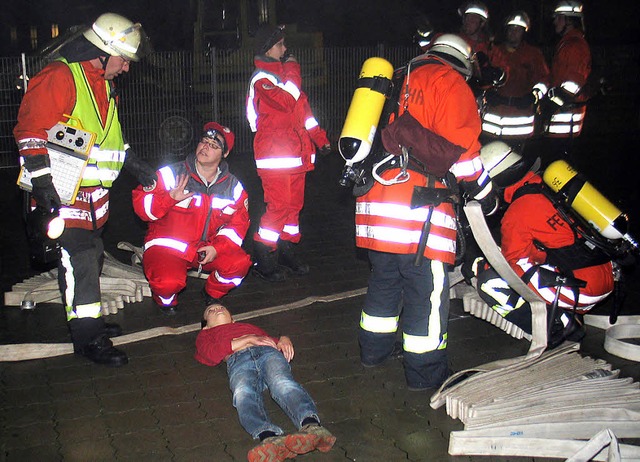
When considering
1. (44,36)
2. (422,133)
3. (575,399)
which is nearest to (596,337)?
(575,399)

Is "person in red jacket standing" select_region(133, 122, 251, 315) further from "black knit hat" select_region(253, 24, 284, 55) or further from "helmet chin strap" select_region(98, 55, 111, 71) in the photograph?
"helmet chin strap" select_region(98, 55, 111, 71)

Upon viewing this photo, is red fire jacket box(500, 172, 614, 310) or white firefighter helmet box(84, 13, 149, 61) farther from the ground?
white firefighter helmet box(84, 13, 149, 61)

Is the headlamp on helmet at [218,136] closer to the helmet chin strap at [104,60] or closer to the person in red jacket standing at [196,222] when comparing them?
the person in red jacket standing at [196,222]

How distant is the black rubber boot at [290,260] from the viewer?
682cm

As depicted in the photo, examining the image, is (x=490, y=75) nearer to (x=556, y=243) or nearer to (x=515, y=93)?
(x=515, y=93)

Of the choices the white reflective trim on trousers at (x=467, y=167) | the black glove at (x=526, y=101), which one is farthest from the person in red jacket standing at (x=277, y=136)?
the black glove at (x=526, y=101)

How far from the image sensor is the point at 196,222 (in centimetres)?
588

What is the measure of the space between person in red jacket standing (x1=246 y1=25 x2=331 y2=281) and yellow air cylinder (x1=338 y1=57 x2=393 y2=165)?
81.6 inches

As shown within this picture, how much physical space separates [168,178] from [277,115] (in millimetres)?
1217

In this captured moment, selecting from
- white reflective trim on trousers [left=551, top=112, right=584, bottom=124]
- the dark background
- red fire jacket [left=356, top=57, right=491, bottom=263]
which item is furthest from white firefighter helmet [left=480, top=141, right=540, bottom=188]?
the dark background

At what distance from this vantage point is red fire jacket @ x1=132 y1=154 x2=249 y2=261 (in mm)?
5652

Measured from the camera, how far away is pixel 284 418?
166 inches

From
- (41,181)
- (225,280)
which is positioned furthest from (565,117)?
(41,181)

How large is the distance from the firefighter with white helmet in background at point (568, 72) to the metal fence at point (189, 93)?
18.6ft
